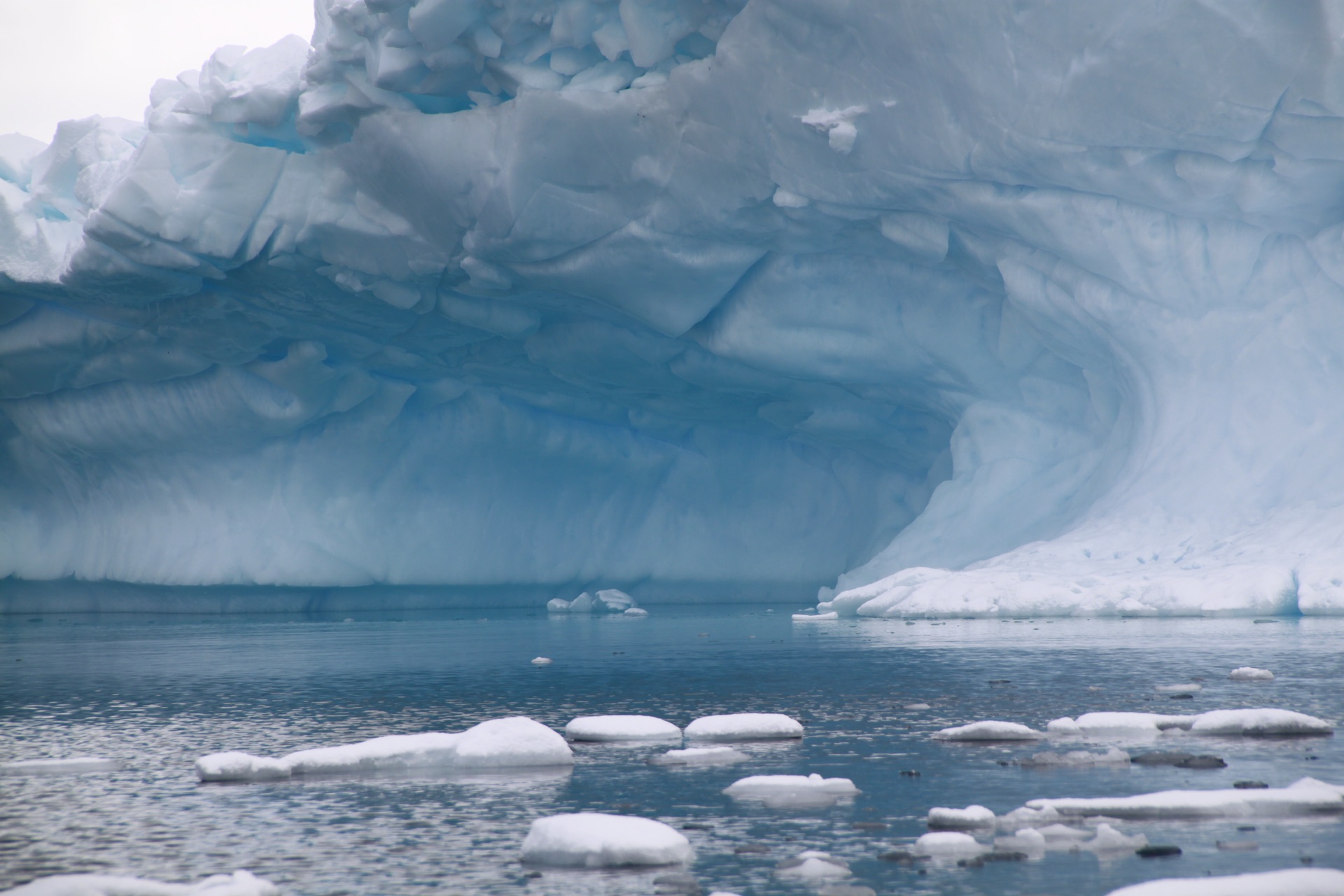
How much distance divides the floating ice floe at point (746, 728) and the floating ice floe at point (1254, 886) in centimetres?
250

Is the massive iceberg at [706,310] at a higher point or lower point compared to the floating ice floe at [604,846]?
higher

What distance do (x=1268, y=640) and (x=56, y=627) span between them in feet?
54.2

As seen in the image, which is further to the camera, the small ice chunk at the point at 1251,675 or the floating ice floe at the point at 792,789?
the small ice chunk at the point at 1251,675

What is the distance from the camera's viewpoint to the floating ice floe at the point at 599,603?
2238 centimetres

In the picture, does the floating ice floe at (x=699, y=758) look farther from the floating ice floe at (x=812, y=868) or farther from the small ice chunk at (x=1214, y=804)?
the floating ice floe at (x=812, y=868)

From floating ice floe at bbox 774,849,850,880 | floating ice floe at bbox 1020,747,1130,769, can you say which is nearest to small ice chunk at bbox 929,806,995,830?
floating ice floe at bbox 774,849,850,880

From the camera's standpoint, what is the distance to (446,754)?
4555 mm

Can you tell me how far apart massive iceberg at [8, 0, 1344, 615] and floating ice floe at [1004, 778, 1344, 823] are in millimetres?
7974

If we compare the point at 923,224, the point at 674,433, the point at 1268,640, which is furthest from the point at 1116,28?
the point at 674,433

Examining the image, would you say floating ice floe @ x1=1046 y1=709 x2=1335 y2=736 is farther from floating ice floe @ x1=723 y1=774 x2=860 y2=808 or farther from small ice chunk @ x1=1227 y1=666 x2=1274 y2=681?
small ice chunk @ x1=1227 y1=666 x2=1274 y2=681

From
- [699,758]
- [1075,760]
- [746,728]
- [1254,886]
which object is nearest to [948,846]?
[1254,886]

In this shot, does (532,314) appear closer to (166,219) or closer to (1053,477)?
(166,219)

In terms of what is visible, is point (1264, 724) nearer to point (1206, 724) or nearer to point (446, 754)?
point (1206, 724)

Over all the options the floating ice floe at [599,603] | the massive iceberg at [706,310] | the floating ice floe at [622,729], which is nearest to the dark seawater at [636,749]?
the floating ice floe at [622,729]
